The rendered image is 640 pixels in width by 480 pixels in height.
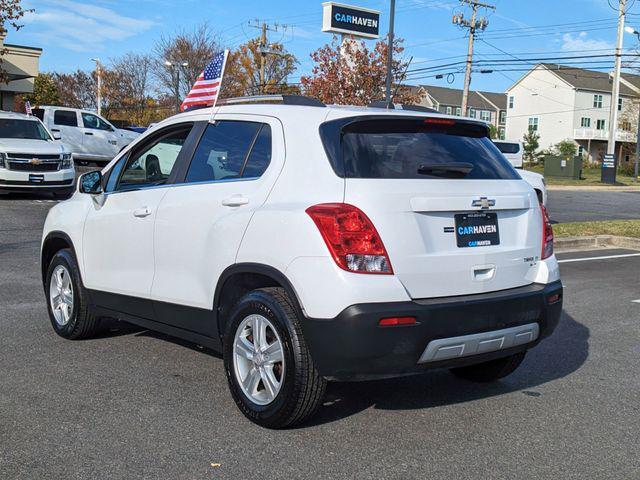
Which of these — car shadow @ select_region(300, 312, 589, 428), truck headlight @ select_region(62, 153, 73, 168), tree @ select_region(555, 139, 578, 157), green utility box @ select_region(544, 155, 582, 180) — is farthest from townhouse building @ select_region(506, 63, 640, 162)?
car shadow @ select_region(300, 312, 589, 428)

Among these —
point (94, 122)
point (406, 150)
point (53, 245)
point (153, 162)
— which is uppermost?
point (94, 122)

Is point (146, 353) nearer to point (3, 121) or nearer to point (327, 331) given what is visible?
point (327, 331)

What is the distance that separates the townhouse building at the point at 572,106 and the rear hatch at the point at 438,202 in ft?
238

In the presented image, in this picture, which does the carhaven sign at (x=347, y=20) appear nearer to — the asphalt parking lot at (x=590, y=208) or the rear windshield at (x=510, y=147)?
the asphalt parking lot at (x=590, y=208)

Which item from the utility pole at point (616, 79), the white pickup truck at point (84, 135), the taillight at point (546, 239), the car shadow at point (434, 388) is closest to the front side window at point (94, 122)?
the white pickup truck at point (84, 135)

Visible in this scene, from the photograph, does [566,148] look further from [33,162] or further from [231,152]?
[231,152]

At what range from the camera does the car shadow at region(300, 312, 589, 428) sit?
15.2 feet

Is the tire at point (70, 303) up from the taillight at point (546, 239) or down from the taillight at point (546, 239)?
down

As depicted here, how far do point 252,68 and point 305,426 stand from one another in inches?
2066

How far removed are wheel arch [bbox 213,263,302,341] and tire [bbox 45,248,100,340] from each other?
1.78 m

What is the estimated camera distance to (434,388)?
507cm

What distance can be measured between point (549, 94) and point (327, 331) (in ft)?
259

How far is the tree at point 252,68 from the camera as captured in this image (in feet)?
177

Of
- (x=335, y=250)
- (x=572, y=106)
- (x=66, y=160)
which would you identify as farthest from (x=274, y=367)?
(x=572, y=106)
